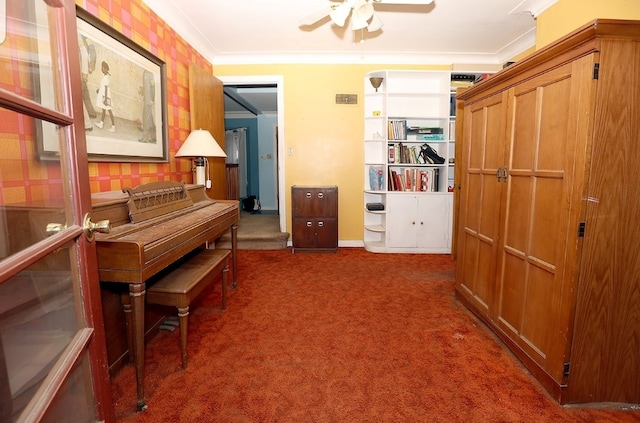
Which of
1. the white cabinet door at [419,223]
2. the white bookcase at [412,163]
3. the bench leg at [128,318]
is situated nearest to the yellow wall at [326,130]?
the white bookcase at [412,163]

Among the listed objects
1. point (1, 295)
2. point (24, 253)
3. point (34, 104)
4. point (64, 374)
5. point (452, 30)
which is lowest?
point (64, 374)

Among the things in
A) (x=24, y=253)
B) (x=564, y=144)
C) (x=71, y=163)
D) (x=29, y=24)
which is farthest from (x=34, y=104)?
(x=564, y=144)

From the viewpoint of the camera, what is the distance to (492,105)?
6.83 feet

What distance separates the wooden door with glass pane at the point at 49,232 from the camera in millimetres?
894

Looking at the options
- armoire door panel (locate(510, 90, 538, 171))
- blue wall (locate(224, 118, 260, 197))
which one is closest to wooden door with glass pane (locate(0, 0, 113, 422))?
armoire door panel (locate(510, 90, 538, 171))

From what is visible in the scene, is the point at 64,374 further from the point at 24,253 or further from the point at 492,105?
the point at 492,105

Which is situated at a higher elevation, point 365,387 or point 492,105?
point 492,105

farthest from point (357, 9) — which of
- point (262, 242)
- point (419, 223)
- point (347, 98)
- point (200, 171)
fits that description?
point (262, 242)

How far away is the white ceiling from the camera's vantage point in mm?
2877

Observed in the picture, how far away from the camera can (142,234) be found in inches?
62.9

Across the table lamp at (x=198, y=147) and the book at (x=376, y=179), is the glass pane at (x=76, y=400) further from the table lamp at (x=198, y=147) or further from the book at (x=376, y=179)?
the book at (x=376, y=179)

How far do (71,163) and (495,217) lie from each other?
209 cm

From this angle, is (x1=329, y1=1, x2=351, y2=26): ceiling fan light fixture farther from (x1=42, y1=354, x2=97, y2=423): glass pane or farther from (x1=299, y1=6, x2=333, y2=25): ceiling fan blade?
(x1=42, y1=354, x2=97, y2=423): glass pane

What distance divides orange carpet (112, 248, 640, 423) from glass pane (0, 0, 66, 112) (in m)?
1.31
